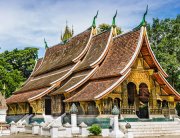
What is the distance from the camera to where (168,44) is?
35.6 meters

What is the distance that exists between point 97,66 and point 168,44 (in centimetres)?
1484

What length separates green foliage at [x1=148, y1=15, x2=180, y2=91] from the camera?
33541 mm

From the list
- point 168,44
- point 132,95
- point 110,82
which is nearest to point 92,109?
point 110,82

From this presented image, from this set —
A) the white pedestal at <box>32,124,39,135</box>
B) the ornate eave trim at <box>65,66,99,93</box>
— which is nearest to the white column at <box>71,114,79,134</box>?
→ the ornate eave trim at <box>65,66,99,93</box>

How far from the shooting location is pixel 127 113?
20906 millimetres

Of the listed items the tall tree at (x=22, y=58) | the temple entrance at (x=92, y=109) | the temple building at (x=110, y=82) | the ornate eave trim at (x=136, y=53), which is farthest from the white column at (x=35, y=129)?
the tall tree at (x=22, y=58)

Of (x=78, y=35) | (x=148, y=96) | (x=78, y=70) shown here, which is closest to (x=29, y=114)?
(x=78, y=70)

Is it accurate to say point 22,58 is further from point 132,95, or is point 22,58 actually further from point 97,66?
point 132,95

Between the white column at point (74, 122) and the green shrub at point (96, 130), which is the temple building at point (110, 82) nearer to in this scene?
the white column at point (74, 122)

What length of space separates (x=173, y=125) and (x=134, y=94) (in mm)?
3385

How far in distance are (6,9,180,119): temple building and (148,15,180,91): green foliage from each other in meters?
9.94

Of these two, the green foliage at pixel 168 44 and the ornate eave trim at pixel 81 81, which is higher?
the green foliage at pixel 168 44

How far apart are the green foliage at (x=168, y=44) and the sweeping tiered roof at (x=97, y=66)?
32.7 feet

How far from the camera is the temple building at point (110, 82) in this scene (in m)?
20.7
